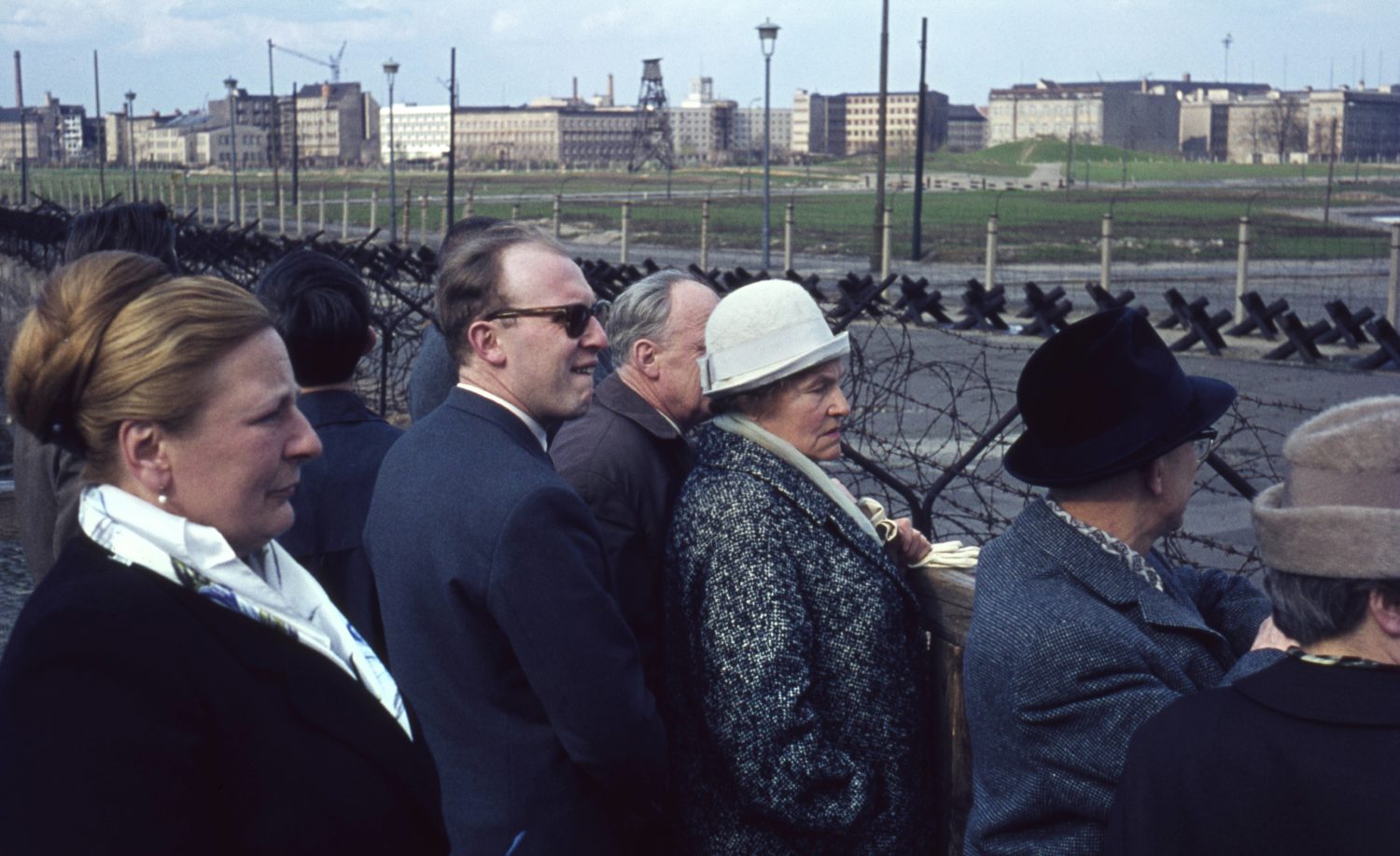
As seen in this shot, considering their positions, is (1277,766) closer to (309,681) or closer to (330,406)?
(309,681)

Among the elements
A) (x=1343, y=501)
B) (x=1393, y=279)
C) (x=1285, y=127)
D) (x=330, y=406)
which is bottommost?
(x=1393, y=279)

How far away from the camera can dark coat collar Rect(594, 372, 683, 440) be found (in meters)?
3.46

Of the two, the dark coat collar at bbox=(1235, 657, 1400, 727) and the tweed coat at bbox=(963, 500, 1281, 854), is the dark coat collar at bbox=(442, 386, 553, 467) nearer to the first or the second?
the tweed coat at bbox=(963, 500, 1281, 854)

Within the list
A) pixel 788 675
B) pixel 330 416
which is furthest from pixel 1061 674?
pixel 330 416

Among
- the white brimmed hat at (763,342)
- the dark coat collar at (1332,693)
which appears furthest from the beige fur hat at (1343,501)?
the white brimmed hat at (763,342)

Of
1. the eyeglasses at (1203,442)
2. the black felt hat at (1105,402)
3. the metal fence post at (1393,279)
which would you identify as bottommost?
the metal fence post at (1393,279)

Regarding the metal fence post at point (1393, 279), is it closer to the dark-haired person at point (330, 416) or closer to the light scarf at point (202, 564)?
the dark-haired person at point (330, 416)

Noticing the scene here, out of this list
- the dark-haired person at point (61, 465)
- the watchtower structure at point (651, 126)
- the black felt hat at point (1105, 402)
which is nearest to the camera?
the black felt hat at point (1105, 402)

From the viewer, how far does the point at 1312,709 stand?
6.27 ft

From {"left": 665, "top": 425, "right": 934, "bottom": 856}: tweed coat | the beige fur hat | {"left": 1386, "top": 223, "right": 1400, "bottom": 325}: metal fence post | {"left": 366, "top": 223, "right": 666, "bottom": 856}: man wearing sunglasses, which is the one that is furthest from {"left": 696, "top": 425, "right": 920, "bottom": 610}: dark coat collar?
{"left": 1386, "top": 223, "right": 1400, "bottom": 325}: metal fence post

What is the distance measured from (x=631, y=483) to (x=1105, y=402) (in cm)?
112

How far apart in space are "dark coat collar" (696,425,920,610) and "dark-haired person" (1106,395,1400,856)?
938 mm

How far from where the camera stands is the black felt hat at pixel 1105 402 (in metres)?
2.45

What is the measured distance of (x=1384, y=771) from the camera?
6.10ft
